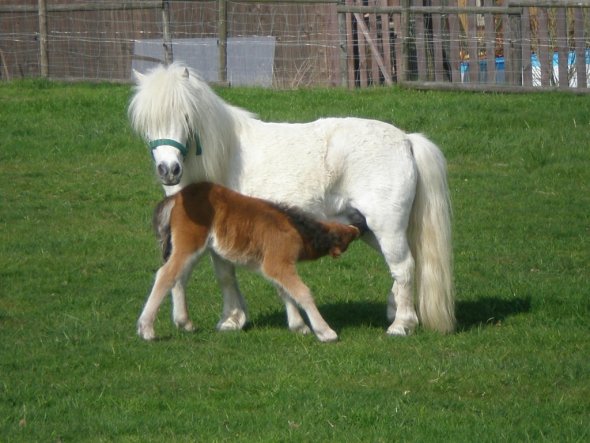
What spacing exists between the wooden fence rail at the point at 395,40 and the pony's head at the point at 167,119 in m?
10.2

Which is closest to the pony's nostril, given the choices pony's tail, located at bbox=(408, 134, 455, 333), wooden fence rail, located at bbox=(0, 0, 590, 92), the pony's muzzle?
the pony's muzzle

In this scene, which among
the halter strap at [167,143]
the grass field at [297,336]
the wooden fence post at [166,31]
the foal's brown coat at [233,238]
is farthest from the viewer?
the wooden fence post at [166,31]

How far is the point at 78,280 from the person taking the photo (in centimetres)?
902

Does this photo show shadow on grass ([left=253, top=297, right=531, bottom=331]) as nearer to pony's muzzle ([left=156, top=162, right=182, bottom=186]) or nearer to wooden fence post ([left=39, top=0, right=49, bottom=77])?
pony's muzzle ([left=156, top=162, right=182, bottom=186])

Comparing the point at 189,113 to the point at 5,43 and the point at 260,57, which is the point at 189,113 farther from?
the point at 5,43

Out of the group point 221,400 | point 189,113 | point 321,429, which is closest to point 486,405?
point 321,429

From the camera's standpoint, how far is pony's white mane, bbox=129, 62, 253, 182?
7008 mm

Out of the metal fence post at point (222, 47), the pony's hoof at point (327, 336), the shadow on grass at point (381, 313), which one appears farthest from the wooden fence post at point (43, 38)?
the pony's hoof at point (327, 336)

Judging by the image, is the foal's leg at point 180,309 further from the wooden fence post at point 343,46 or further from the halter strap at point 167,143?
the wooden fence post at point 343,46

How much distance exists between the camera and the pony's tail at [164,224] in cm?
723

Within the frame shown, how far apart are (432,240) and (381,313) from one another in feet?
2.87

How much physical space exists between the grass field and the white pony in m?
0.30

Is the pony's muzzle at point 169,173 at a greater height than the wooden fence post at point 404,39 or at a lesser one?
lesser

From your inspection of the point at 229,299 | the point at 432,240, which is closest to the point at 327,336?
the point at 229,299
